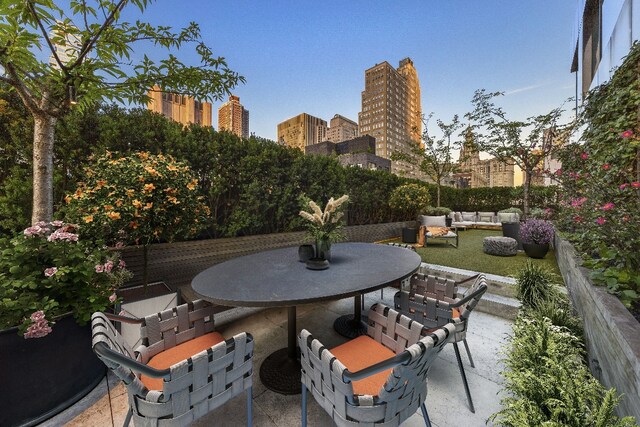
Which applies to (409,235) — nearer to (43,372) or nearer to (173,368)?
(173,368)

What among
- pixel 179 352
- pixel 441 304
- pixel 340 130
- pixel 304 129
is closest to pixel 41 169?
pixel 179 352

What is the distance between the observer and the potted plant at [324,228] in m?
2.19


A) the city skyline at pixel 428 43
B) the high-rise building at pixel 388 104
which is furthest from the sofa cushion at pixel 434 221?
the high-rise building at pixel 388 104

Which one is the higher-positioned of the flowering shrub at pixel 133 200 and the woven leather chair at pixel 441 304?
the flowering shrub at pixel 133 200

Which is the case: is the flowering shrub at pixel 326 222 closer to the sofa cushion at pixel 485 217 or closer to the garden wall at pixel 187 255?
the garden wall at pixel 187 255

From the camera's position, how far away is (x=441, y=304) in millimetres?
1831

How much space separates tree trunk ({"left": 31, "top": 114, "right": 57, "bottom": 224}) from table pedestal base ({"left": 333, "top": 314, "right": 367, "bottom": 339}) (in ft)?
9.72

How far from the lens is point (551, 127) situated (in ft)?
25.2

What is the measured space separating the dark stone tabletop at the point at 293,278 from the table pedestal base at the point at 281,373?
2.74 feet

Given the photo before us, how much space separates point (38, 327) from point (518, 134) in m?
11.3

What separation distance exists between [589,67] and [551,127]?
1889 mm

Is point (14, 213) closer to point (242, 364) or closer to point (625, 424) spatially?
point (242, 364)

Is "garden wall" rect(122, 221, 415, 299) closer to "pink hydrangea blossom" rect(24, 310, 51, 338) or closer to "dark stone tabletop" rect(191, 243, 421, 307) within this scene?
"dark stone tabletop" rect(191, 243, 421, 307)

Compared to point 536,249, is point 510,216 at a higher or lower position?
higher
